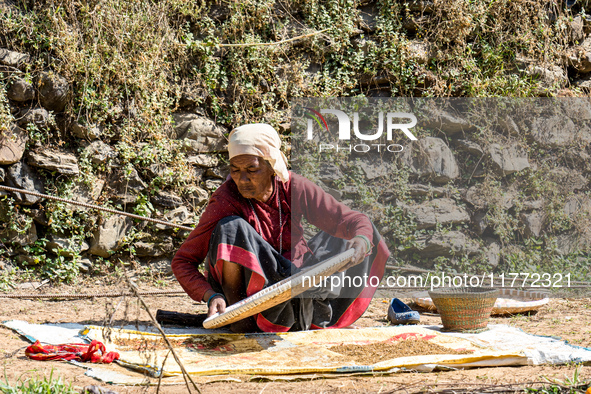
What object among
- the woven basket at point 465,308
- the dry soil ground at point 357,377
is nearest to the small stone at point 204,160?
the dry soil ground at point 357,377

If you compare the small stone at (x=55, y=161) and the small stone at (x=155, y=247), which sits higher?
the small stone at (x=55, y=161)

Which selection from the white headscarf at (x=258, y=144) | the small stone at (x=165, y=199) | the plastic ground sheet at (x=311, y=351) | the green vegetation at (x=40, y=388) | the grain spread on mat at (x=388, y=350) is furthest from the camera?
the small stone at (x=165, y=199)

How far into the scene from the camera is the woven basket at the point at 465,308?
112 inches

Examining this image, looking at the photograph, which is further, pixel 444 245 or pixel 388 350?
pixel 444 245

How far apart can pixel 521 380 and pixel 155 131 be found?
3979mm

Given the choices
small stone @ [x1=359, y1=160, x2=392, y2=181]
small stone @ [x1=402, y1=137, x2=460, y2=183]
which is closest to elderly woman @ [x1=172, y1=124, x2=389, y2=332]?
small stone @ [x1=359, y1=160, x2=392, y2=181]

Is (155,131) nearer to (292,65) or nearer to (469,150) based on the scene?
(292,65)

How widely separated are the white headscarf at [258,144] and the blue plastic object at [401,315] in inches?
50.1

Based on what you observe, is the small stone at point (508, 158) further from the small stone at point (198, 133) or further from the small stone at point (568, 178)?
the small stone at point (198, 133)

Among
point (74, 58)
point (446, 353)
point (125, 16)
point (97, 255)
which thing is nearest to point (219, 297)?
point (446, 353)

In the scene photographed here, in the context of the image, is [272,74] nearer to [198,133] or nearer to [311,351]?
[198,133]

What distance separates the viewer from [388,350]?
2.39 meters

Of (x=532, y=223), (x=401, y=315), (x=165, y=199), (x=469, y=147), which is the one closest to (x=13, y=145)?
(x=165, y=199)

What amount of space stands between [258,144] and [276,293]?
813 mm
